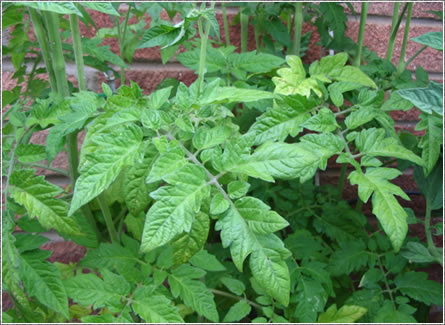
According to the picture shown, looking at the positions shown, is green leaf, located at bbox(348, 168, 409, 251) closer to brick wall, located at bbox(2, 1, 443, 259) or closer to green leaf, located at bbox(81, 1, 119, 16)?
green leaf, located at bbox(81, 1, 119, 16)

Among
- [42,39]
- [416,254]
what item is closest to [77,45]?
[42,39]

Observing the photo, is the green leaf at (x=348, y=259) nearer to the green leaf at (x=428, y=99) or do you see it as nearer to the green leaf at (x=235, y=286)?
the green leaf at (x=235, y=286)

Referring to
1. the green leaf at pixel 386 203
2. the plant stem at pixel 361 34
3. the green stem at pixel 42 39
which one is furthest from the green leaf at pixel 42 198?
the plant stem at pixel 361 34

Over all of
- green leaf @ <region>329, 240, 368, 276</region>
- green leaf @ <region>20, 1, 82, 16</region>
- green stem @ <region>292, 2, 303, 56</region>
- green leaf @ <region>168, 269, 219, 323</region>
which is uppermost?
green leaf @ <region>20, 1, 82, 16</region>

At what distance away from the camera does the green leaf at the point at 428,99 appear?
0.43 meters

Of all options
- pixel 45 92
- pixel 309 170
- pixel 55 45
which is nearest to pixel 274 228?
pixel 309 170

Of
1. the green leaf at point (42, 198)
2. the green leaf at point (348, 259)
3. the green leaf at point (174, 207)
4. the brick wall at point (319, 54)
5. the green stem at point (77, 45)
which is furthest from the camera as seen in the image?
the brick wall at point (319, 54)

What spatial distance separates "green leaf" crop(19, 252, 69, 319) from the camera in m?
0.52

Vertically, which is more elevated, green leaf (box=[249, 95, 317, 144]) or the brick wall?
green leaf (box=[249, 95, 317, 144])

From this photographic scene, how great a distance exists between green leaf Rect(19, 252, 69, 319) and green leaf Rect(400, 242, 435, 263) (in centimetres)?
52

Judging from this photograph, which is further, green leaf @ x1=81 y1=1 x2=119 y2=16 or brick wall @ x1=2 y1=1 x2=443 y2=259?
brick wall @ x1=2 y1=1 x2=443 y2=259

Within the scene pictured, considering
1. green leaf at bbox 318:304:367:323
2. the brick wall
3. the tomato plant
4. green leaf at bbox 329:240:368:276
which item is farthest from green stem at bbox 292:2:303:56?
green leaf at bbox 318:304:367:323

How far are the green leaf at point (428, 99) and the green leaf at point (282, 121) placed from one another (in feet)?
0.46

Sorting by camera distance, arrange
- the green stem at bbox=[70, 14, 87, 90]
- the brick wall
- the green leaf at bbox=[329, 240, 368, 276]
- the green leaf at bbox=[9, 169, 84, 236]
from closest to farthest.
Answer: the green leaf at bbox=[9, 169, 84, 236], the green stem at bbox=[70, 14, 87, 90], the green leaf at bbox=[329, 240, 368, 276], the brick wall
